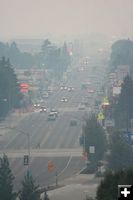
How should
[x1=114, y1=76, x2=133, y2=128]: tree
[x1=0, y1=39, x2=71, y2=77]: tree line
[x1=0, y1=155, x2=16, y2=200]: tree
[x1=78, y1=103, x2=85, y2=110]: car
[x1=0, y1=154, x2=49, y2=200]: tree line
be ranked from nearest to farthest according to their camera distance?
[x1=0, y1=154, x2=49, y2=200]: tree line → [x1=0, y1=155, x2=16, y2=200]: tree → [x1=114, y1=76, x2=133, y2=128]: tree → [x1=78, y1=103, x2=85, y2=110]: car → [x1=0, y1=39, x2=71, y2=77]: tree line

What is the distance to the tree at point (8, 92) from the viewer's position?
7269 cm

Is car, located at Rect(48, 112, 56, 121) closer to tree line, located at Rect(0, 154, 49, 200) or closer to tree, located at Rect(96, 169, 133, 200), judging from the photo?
tree line, located at Rect(0, 154, 49, 200)

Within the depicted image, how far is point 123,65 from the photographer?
11756 centimetres

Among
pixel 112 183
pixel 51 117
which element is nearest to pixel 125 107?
pixel 51 117

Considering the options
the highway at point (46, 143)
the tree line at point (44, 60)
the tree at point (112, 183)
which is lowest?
the tree line at point (44, 60)

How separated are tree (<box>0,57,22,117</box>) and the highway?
2.00 m

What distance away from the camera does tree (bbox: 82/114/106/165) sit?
43.4m

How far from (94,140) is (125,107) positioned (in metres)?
18.6

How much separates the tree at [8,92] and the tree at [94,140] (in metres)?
27.0

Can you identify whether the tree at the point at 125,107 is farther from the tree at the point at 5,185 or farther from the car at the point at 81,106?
the tree at the point at 5,185

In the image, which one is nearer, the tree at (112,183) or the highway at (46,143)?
the tree at (112,183)

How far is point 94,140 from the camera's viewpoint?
44.2 meters

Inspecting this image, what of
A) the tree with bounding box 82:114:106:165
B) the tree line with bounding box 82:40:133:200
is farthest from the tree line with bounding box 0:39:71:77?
the tree with bounding box 82:114:106:165

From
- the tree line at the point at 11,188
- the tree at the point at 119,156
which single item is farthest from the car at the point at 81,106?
the tree line at the point at 11,188
